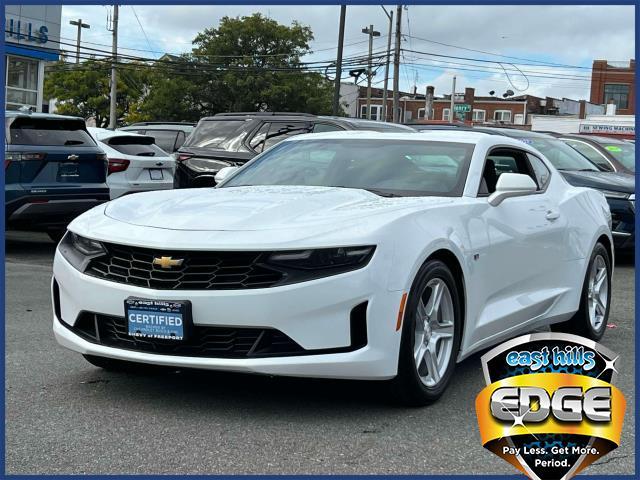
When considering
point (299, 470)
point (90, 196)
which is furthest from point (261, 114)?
point (299, 470)

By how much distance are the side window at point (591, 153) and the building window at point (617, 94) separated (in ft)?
248

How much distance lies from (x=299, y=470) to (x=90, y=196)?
7926mm

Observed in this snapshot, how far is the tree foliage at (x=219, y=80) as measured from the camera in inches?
2258

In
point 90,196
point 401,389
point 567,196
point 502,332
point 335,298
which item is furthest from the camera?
point 90,196

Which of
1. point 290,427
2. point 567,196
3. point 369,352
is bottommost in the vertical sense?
point 290,427

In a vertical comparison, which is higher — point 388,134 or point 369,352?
point 388,134

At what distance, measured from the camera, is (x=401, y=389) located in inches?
172

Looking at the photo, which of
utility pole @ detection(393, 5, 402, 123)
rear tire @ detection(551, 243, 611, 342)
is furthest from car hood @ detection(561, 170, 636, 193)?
utility pole @ detection(393, 5, 402, 123)

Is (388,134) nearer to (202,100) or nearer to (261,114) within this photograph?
(261,114)

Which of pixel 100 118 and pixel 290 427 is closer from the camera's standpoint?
pixel 290 427

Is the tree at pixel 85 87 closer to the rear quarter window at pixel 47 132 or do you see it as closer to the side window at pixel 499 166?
the rear quarter window at pixel 47 132

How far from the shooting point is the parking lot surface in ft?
12.1

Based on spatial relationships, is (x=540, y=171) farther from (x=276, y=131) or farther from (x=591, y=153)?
(x=591, y=153)

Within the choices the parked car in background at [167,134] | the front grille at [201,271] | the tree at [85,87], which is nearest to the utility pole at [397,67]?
the tree at [85,87]
